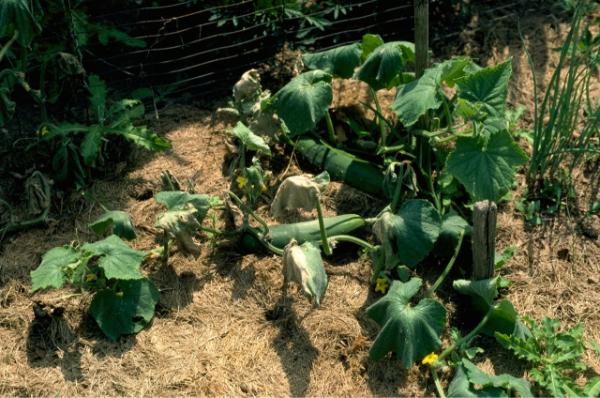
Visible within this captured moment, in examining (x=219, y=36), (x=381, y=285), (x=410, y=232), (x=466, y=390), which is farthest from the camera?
(x=219, y=36)

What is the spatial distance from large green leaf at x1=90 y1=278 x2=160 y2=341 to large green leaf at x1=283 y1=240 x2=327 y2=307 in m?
0.70

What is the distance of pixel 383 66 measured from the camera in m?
4.67

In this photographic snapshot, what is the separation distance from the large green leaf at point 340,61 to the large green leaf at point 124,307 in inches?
62.9

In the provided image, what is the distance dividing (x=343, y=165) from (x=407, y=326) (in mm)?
1353

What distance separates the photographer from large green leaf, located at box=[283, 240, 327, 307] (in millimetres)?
4102

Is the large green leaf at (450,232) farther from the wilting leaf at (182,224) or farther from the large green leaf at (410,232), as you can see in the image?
the wilting leaf at (182,224)

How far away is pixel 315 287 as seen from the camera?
4105mm

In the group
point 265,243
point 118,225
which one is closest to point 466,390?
point 265,243

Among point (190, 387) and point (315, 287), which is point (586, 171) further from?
point (190, 387)

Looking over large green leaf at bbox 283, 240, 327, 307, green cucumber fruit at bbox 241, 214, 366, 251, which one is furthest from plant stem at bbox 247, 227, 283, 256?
large green leaf at bbox 283, 240, 327, 307

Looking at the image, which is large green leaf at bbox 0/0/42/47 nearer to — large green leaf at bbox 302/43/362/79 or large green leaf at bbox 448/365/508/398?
large green leaf at bbox 302/43/362/79

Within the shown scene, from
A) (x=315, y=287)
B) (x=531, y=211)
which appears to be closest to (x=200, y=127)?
(x=315, y=287)

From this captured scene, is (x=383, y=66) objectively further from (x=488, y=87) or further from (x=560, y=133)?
A: (x=560, y=133)

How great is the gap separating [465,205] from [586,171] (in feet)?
2.78
